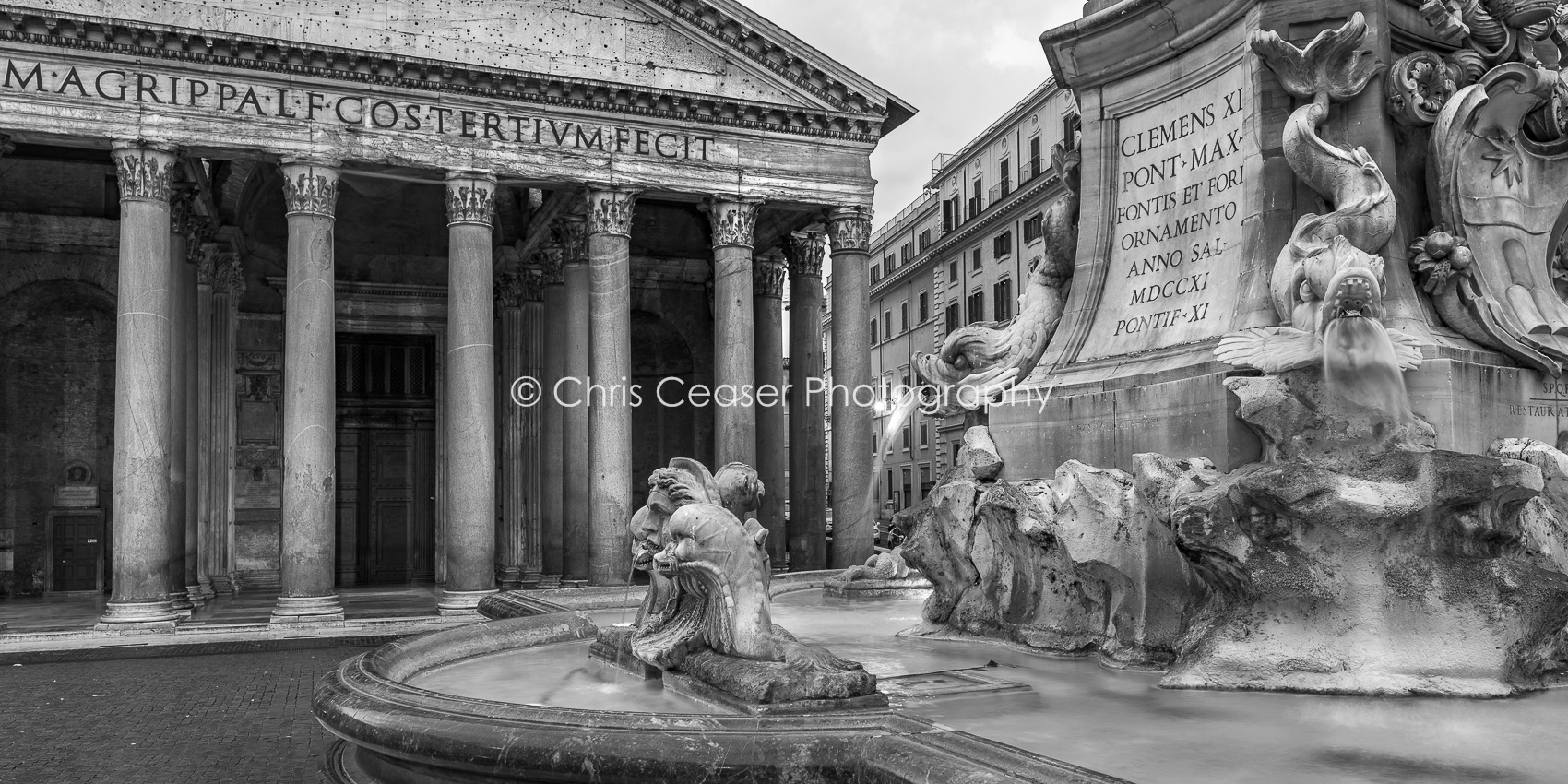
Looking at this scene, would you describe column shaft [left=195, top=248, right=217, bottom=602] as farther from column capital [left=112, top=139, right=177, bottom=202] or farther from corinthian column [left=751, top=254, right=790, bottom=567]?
corinthian column [left=751, top=254, right=790, bottom=567]

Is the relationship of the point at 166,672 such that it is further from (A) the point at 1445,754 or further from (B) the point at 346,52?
(A) the point at 1445,754

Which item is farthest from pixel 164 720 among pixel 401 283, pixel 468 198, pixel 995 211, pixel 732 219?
pixel 995 211

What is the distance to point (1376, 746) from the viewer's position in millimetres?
4430

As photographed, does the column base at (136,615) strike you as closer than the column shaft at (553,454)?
Yes

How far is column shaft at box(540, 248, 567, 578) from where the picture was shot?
2489 cm

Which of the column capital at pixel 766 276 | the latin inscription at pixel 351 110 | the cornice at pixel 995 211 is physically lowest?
the column capital at pixel 766 276

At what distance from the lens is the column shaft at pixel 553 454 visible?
24891 mm

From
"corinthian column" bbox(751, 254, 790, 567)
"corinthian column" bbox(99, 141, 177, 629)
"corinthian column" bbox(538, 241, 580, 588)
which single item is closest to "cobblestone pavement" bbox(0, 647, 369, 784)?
"corinthian column" bbox(99, 141, 177, 629)

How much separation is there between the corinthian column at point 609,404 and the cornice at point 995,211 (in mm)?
16643

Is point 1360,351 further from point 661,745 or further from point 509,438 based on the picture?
point 509,438

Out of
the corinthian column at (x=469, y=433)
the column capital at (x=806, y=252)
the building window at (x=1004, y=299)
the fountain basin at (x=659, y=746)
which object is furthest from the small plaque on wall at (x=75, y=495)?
the building window at (x=1004, y=299)

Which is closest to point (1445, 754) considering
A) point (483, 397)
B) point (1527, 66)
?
point (1527, 66)

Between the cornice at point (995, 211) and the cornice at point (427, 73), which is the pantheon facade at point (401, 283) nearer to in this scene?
the cornice at point (427, 73)

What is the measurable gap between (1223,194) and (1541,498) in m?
2.14
